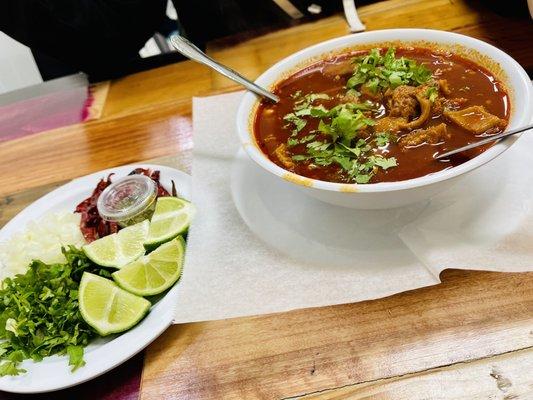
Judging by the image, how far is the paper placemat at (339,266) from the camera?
4.17 feet

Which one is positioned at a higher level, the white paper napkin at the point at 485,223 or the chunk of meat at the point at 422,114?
the chunk of meat at the point at 422,114

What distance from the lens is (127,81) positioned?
8.66 ft

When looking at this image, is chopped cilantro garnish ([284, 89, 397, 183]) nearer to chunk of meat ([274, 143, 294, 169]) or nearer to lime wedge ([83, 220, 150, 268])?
chunk of meat ([274, 143, 294, 169])

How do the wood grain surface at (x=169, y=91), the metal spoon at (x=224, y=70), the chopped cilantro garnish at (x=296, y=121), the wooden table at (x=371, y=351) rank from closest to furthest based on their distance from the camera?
1. the wooden table at (x=371, y=351)
2. the chopped cilantro garnish at (x=296, y=121)
3. the metal spoon at (x=224, y=70)
4. the wood grain surface at (x=169, y=91)

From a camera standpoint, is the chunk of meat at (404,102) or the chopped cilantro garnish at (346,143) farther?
the chunk of meat at (404,102)

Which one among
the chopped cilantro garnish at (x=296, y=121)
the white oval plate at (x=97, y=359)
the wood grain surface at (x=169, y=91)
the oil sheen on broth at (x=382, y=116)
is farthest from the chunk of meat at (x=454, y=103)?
the white oval plate at (x=97, y=359)

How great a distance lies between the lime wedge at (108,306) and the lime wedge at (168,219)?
22 centimetres

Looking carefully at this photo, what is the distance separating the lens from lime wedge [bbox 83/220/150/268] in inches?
64.8

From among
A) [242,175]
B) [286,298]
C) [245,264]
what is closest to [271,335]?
[286,298]

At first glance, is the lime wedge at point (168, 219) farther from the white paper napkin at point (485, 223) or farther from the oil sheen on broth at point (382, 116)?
the white paper napkin at point (485, 223)

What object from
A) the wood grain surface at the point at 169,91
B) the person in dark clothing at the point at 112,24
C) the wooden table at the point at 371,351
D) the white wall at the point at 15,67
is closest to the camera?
the wooden table at the point at 371,351

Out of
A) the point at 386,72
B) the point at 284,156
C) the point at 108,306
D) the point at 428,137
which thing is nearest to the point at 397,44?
the point at 386,72

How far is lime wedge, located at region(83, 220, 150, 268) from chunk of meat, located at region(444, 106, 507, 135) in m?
1.08

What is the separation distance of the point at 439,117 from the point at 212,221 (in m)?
0.77
